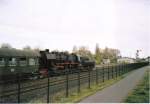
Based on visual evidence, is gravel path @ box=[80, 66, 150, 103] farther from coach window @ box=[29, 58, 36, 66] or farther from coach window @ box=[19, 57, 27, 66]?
coach window @ box=[29, 58, 36, 66]

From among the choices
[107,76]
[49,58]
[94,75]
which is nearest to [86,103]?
[94,75]

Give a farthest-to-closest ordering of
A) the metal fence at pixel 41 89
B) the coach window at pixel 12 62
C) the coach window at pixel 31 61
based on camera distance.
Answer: the coach window at pixel 31 61 → the coach window at pixel 12 62 → the metal fence at pixel 41 89

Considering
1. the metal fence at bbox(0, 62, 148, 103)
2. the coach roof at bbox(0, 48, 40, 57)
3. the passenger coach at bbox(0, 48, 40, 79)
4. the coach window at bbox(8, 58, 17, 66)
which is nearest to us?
the metal fence at bbox(0, 62, 148, 103)

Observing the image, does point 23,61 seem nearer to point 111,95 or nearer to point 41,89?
point 41,89

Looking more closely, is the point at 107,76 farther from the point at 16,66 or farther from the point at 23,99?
the point at 23,99

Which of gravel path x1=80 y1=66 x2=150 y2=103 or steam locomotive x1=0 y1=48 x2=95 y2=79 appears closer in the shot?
gravel path x1=80 y1=66 x2=150 y2=103

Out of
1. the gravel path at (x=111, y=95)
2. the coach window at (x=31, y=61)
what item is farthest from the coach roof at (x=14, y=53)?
the gravel path at (x=111, y=95)

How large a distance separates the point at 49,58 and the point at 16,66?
34.7 feet

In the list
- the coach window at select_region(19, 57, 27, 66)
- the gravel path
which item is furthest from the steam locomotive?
the gravel path

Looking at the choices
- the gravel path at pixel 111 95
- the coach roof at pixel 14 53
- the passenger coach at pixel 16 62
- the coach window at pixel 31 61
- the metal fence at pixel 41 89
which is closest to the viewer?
the metal fence at pixel 41 89

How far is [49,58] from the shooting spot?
33688mm

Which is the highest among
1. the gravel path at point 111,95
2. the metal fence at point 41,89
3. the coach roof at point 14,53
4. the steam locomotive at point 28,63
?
the coach roof at point 14,53

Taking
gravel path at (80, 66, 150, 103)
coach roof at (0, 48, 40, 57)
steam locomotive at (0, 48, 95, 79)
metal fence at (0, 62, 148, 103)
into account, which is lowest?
gravel path at (80, 66, 150, 103)

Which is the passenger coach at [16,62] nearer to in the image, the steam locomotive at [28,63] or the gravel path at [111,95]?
the steam locomotive at [28,63]
